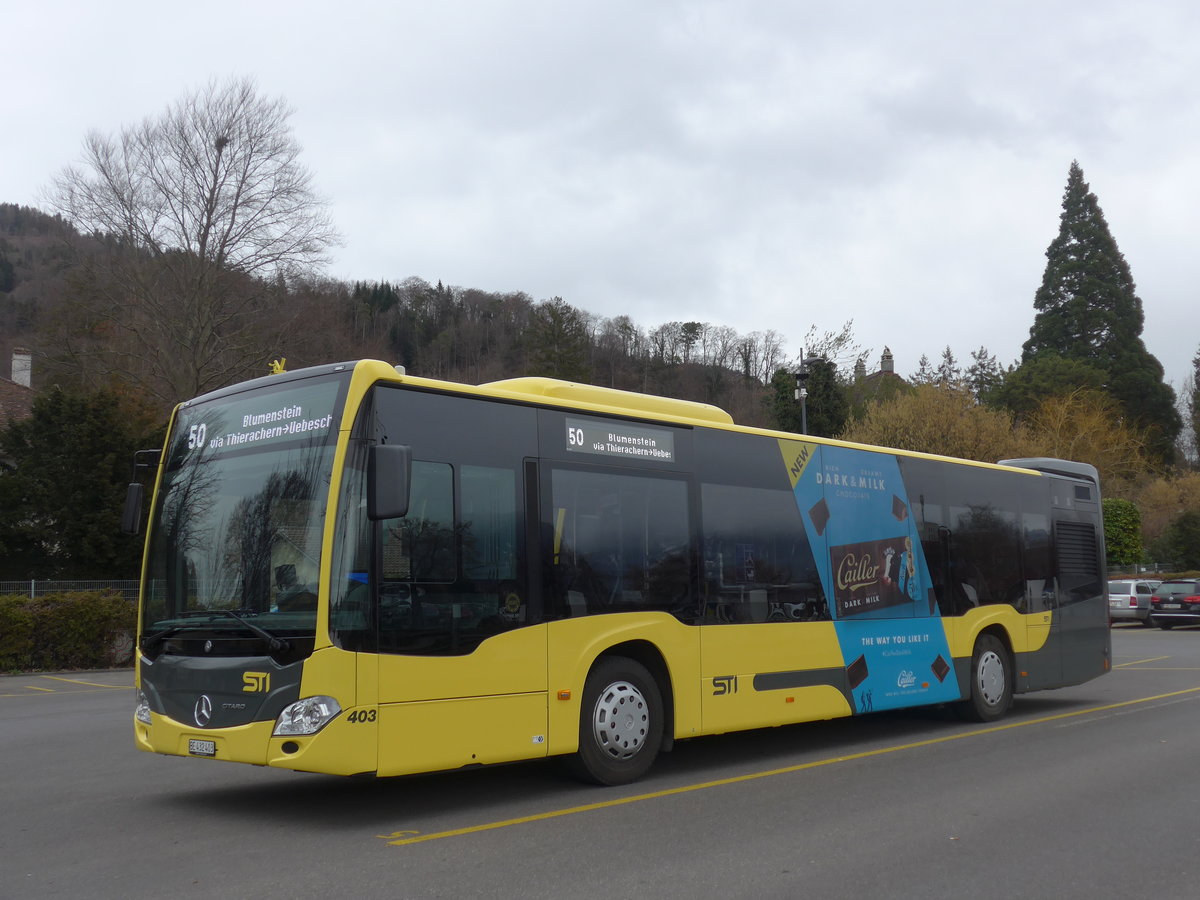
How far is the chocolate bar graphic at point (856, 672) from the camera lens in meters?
11.3

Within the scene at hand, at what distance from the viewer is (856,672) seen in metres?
11.4

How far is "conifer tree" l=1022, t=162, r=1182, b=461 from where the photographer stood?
78.0 metres

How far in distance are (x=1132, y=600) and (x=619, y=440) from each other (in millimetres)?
34740

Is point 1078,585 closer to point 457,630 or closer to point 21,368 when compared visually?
point 457,630

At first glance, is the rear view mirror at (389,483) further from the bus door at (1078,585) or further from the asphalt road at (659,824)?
the bus door at (1078,585)

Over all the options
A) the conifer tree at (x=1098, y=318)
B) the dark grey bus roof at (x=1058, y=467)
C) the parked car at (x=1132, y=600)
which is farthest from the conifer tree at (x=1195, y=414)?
the dark grey bus roof at (x=1058, y=467)

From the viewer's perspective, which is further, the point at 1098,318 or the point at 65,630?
the point at 1098,318

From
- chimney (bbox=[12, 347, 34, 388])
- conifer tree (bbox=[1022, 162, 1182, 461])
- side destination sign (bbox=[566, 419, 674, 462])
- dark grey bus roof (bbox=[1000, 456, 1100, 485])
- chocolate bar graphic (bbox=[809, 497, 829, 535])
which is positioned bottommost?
chocolate bar graphic (bbox=[809, 497, 829, 535])

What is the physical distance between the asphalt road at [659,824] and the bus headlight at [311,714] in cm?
69

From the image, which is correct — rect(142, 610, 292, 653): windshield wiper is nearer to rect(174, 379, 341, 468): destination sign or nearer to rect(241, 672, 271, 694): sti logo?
rect(241, 672, 271, 694): sti logo

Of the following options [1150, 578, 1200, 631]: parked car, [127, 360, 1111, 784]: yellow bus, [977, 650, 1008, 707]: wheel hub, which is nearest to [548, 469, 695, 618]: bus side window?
[127, 360, 1111, 784]: yellow bus

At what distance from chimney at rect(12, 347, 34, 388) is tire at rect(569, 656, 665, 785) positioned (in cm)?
4854

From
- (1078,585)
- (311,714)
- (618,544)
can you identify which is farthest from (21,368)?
(311,714)

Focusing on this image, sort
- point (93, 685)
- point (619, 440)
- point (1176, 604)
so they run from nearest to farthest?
point (619, 440) → point (93, 685) → point (1176, 604)
